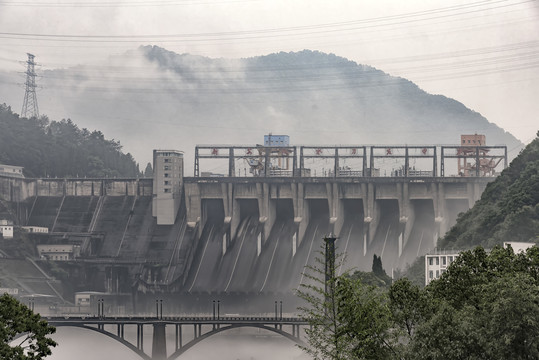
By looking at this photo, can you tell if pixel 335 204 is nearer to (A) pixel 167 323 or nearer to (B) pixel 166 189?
(B) pixel 166 189

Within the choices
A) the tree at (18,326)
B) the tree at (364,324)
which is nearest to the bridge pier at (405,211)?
the tree at (18,326)

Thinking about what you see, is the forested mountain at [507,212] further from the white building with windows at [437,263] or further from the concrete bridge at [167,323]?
the concrete bridge at [167,323]

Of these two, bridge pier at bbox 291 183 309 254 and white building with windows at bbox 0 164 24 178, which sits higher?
white building with windows at bbox 0 164 24 178

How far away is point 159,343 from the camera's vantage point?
130 meters

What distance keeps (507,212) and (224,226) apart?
55.5 m

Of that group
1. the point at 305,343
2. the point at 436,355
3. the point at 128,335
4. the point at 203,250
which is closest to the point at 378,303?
the point at 436,355

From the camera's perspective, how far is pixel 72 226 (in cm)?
18112

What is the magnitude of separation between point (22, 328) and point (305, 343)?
71.5m

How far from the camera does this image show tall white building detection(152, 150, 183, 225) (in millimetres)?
175500

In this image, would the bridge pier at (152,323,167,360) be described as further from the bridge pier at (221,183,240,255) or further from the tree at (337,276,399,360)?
the tree at (337,276,399,360)

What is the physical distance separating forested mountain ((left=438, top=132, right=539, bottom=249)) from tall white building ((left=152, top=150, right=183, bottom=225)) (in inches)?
1830

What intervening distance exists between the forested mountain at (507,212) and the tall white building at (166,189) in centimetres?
4648

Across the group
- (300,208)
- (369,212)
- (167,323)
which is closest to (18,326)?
(167,323)

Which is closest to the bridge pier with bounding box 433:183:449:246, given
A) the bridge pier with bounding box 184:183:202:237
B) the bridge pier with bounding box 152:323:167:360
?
the bridge pier with bounding box 184:183:202:237
